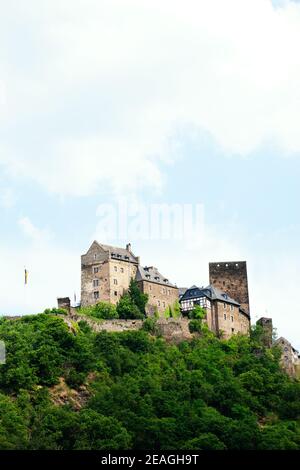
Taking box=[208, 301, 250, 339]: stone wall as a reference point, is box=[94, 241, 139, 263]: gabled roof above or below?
above

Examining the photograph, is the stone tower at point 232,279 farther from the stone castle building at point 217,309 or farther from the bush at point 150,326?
the bush at point 150,326

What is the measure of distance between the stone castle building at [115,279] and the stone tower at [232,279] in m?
8.28

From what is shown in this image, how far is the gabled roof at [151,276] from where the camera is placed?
116250mm

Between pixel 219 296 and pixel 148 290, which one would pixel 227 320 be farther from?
pixel 148 290

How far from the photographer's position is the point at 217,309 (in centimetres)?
11725

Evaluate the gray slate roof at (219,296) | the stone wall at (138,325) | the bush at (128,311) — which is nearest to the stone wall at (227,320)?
the gray slate roof at (219,296)

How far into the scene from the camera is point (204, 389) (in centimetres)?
9981

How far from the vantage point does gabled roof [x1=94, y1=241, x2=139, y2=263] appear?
116625 millimetres

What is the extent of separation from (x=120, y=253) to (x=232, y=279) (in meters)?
14.8

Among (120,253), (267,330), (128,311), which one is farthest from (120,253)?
(267,330)

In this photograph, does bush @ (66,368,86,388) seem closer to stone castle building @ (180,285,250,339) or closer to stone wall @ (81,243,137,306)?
stone wall @ (81,243,137,306)

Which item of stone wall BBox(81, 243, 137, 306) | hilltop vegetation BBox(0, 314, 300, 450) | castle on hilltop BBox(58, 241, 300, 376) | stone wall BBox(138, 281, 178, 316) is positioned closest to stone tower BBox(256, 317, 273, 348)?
castle on hilltop BBox(58, 241, 300, 376)
